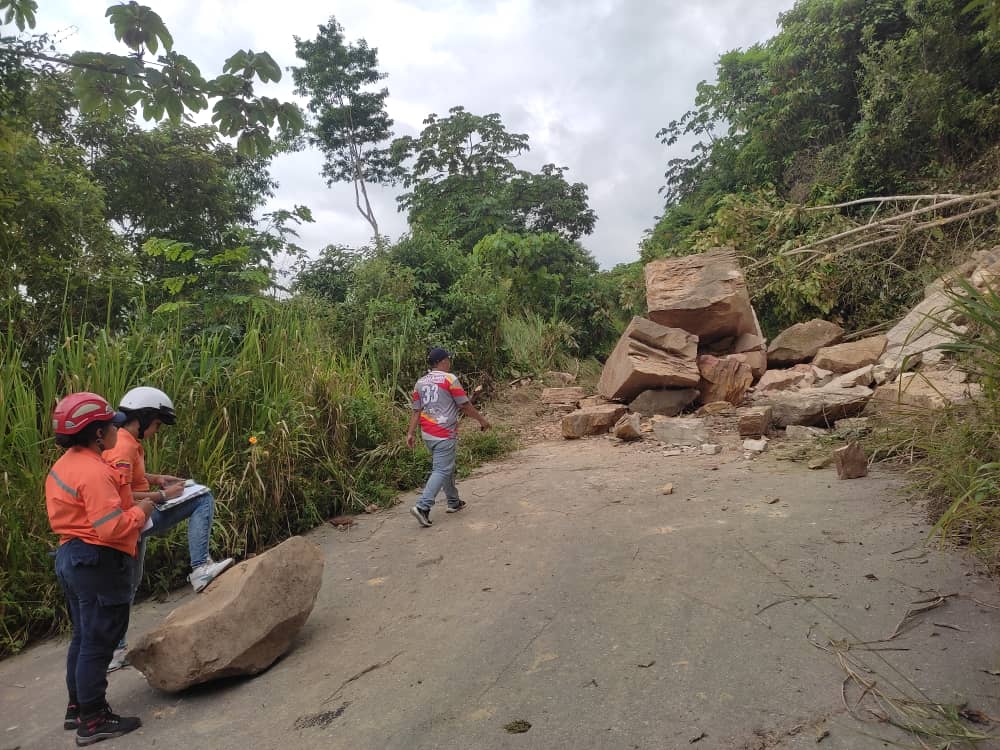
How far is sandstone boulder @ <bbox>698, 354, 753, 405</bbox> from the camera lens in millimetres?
8562

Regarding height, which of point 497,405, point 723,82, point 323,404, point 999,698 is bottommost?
point 999,698

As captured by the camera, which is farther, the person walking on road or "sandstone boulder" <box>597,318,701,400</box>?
"sandstone boulder" <box>597,318,701,400</box>

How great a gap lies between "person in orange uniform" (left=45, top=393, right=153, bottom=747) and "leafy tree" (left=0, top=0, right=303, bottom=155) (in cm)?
162

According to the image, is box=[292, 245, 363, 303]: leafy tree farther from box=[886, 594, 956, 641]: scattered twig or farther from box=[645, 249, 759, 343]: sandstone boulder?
box=[886, 594, 956, 641]: scattered twig

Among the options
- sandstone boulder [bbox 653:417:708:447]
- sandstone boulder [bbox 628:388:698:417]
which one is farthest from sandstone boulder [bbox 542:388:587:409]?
sandstone boulder [bbox 653:417:708:447]

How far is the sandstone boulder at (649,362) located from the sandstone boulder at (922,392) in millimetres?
2550

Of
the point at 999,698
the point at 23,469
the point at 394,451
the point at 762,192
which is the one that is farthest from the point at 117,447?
the point at 762,192

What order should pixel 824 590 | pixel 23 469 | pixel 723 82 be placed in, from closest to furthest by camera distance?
pixel 824 590 → pixel 23 469 → pixel 723 82

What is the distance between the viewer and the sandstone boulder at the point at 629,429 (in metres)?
7.59

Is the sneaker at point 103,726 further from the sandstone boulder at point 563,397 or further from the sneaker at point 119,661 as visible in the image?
the sandstone boulder at point 563,397

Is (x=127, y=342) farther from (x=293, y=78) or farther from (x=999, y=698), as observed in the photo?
(x=293, y=78)

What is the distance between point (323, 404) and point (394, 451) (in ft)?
3.13

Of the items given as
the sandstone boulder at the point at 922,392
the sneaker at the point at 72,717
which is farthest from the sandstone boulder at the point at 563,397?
the sneaker at the point at 72,717

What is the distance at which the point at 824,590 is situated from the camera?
3.33m
